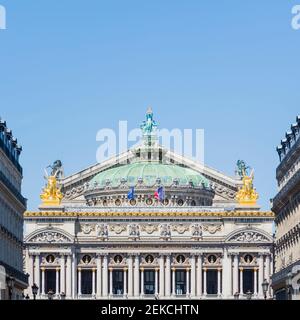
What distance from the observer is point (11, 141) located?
356 ft

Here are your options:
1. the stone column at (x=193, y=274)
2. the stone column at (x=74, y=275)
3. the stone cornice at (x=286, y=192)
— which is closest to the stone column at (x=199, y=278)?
the stone column at (x=193, y=274)

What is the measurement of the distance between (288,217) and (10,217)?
21.6 m

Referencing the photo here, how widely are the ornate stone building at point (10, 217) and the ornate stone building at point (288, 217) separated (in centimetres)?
1971

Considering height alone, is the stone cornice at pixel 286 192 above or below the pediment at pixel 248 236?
below

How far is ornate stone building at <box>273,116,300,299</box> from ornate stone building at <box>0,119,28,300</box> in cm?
Answer: 1971

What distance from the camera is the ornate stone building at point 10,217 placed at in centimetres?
9575

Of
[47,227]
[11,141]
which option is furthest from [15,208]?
[47,227]

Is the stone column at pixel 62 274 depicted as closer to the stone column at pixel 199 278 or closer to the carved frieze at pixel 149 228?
the carved frieze at pixel 149 228

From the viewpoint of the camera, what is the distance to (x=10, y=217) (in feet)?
345

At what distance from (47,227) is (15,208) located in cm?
8369

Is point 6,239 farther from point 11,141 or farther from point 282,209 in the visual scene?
point 282,209

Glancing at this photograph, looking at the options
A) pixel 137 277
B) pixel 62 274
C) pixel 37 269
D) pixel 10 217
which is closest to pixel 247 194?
pixel 137 277

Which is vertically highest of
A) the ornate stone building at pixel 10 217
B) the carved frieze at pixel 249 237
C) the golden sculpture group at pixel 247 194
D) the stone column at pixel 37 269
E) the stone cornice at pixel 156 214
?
the golden sculpture group at pixel 247 194
